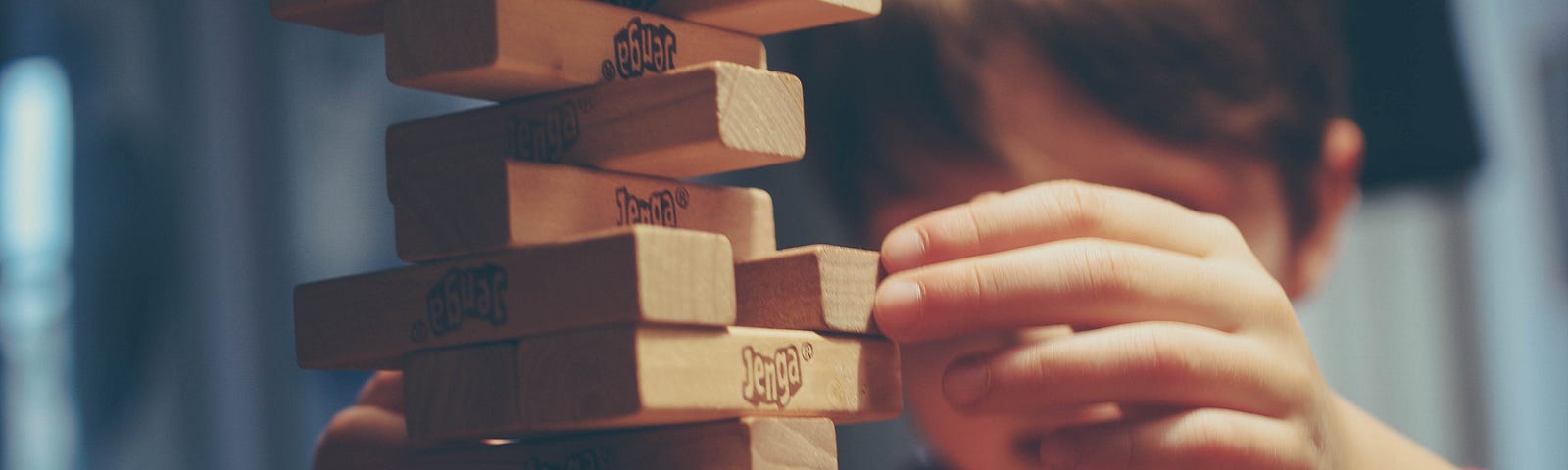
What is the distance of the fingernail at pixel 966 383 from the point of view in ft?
2.48

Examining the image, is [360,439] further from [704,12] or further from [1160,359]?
[1160,359]

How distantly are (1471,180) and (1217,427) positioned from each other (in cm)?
272

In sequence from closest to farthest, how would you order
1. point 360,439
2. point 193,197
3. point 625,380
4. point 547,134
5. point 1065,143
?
1. point 625,380
2. point 547,134
3. point 360,439
4. point 1065,143
5. point 193,197

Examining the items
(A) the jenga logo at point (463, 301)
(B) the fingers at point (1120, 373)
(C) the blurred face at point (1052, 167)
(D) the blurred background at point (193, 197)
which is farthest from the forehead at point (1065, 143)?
(D) the blurred background at point (193, 197)

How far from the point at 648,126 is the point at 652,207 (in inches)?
2.5

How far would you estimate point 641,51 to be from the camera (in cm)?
73

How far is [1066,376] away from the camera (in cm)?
75

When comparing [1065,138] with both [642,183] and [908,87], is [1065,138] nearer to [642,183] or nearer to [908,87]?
[908,87]

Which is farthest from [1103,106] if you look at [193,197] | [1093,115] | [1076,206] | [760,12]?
[193,197]

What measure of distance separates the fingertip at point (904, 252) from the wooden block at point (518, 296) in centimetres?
13

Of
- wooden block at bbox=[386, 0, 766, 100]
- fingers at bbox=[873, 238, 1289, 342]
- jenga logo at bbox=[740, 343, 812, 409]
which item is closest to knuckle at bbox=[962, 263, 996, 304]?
fingers at bbox=[873, 238, 1289, 342]

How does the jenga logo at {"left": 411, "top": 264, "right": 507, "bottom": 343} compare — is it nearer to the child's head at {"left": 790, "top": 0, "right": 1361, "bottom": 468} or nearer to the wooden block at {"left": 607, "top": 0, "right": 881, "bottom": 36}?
the wooden block at {"left": 607, "top": 0, "right": 881, "bottom": 36}

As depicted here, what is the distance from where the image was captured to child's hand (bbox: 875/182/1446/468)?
75cm

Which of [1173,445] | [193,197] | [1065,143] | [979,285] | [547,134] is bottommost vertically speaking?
[1173,445]
